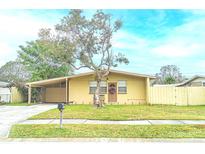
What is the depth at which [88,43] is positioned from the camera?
13602 mm

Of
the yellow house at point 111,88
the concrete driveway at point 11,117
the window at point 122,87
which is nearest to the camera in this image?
the concrete driveway at point 11,117

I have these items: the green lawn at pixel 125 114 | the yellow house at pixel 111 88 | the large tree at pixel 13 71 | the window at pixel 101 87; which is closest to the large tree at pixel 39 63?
the large tree at pixel 13 71

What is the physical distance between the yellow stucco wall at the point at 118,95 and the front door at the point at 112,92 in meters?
0.20

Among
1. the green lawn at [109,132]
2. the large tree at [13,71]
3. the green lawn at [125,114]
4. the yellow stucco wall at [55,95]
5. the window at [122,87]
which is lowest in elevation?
the green lawn at [109,132]

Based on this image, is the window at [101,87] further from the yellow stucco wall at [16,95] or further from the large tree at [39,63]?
the yellow stucco wall at [16,95]

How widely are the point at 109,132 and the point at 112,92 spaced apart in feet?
35.9

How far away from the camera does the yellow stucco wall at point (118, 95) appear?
15.8 m

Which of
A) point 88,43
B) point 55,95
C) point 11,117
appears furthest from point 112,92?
point 11,117

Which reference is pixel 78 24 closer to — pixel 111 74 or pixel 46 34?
pixel 46 34

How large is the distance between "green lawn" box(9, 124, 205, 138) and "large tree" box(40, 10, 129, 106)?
24.5 feet

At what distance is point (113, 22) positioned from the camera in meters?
13.1
